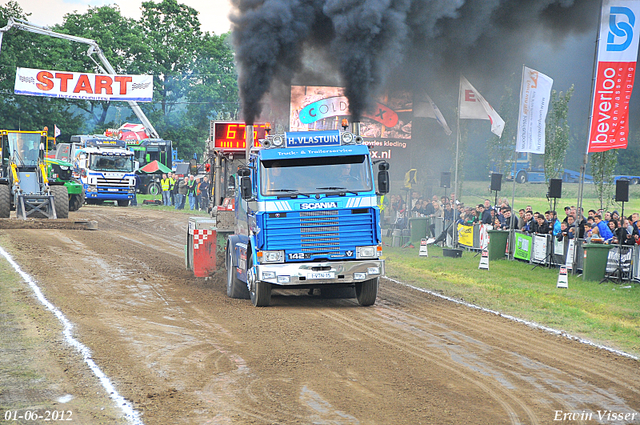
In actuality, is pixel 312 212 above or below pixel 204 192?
above

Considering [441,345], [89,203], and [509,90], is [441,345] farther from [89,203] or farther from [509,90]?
[89,203]

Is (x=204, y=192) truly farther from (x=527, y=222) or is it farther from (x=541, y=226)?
(x=541, y=226)

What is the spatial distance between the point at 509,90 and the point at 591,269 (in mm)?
18914

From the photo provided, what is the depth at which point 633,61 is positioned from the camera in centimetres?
1750

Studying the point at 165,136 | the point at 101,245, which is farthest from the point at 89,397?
the point at 165,136

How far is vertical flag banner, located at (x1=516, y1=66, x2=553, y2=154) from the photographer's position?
21.4 meters

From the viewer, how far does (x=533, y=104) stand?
21.5 meters

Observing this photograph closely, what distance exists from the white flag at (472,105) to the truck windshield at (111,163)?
21201mm

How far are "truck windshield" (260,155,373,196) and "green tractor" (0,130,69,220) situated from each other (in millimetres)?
17185

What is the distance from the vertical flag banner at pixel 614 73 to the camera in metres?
17.4

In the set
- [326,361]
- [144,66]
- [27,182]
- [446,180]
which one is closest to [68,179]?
[27,182]

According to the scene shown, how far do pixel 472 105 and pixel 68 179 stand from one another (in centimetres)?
1798

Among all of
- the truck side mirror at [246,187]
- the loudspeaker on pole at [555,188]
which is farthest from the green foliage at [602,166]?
the truck side mirror at [246,187]

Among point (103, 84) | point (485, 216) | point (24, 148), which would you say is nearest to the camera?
point (485, 216)
